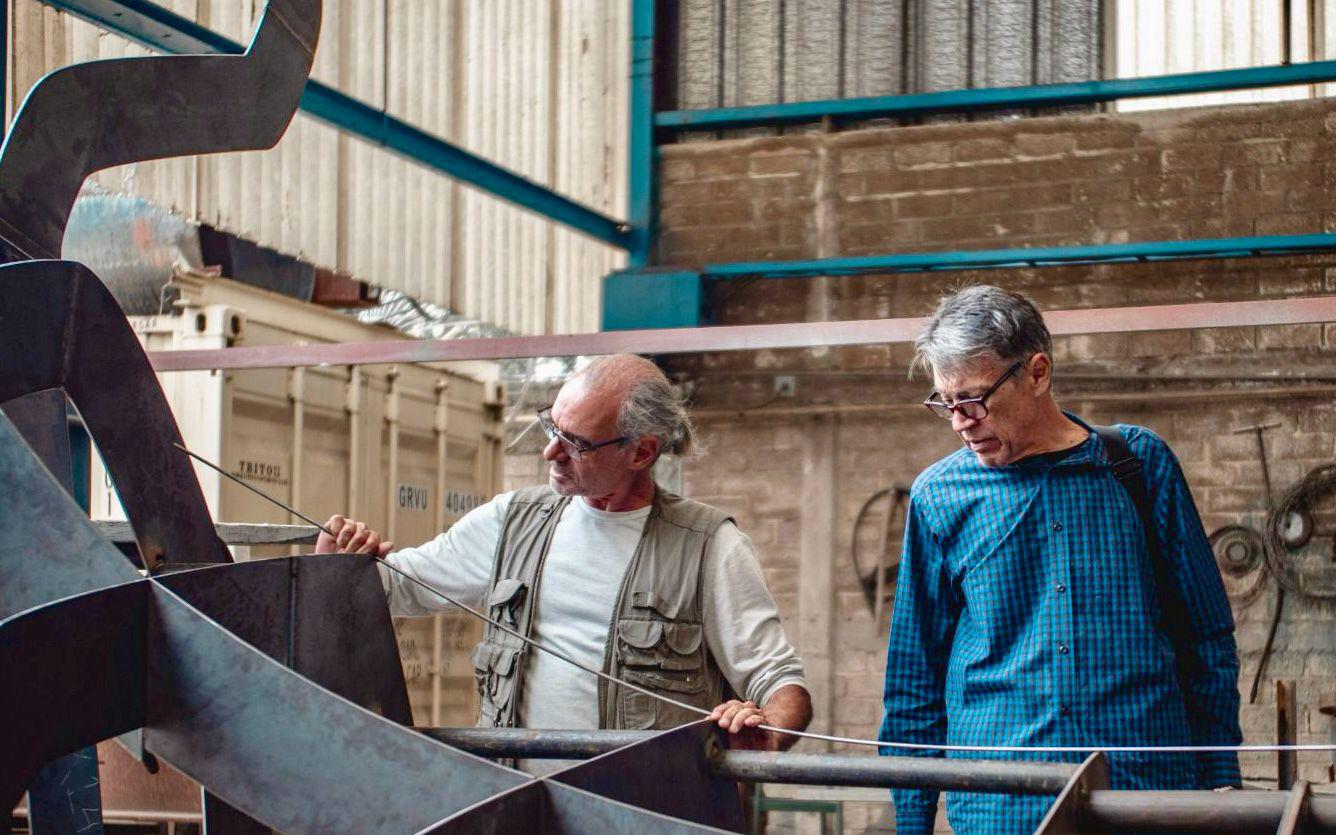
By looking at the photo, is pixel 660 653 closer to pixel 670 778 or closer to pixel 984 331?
pixel 984 331

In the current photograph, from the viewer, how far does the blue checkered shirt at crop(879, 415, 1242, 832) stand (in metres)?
2.29

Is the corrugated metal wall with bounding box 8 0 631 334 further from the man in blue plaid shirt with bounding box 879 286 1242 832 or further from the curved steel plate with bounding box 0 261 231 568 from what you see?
the man in blue plaid shirt with bounding box 879 286 1242 832

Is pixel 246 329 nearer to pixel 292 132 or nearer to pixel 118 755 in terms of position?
pixel 292 132

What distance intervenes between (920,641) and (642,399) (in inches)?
28.2

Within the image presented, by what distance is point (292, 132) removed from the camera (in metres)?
5.98

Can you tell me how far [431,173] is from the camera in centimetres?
687

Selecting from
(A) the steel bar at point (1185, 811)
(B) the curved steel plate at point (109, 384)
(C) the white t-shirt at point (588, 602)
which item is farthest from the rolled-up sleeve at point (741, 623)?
(A) the steel bar at point (1185, 811)

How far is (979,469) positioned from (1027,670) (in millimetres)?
317

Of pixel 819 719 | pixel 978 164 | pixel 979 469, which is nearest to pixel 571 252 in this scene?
pixel 978 164

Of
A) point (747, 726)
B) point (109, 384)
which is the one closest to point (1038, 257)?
point (747, 726)

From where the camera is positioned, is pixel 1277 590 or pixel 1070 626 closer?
pixel 1070 626

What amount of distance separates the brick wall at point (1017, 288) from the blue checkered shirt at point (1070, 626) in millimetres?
4458

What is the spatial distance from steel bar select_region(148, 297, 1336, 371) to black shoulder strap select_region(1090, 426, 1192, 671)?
1953 millimetres

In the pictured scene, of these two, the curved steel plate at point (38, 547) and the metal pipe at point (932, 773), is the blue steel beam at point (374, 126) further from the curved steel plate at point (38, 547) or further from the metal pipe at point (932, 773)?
the metal pipe at point (932, 773)
